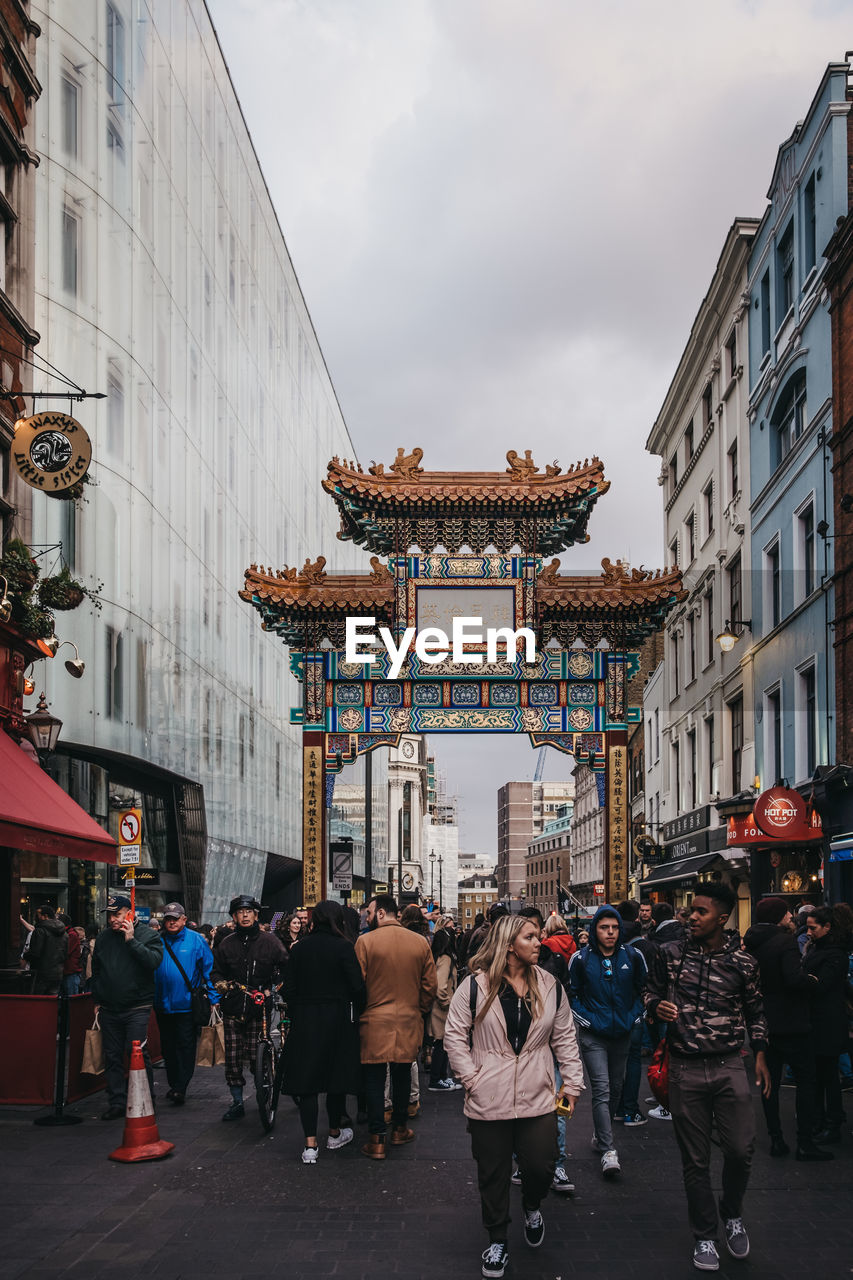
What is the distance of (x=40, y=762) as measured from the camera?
17531mm

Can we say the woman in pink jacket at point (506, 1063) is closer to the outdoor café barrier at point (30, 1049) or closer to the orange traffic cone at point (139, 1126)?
the orange traffic cone at point (139, 1126)

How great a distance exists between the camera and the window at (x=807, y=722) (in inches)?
914

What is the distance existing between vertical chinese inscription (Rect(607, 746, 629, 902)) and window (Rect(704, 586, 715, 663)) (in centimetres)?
946

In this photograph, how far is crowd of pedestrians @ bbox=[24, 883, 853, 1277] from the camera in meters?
6.86

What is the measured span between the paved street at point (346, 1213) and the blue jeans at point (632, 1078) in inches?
22.1

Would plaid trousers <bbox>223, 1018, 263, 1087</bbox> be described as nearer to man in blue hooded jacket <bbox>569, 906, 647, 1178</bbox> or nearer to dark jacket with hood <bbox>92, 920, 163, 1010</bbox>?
dark jacket with hood <bbox>92, 920, 163, 1010</bbox>

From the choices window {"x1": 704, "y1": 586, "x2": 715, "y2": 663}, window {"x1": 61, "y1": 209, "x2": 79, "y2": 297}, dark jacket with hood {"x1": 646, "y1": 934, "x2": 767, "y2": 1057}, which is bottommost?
dark jacket with hood {"x1": 646, "y1": 934, "x2": 767, "y2": 1057}

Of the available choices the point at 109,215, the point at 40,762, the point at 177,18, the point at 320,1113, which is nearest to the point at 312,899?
the point at 40,762

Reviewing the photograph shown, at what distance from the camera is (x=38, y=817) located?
1381 cm

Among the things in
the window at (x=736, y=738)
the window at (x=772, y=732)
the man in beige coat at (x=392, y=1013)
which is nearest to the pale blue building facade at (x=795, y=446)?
the window at (x=772, y=732)

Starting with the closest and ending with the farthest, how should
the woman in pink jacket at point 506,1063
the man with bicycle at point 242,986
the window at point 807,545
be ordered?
the woman in pink jacket at point 506,1063
the man with bicycle at point 242,986
the window at point 807,545

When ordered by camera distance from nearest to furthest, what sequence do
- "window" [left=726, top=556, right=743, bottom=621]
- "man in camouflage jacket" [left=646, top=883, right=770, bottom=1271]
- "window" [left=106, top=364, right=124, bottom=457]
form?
"man in camouflage jacket" [left=646, top=883, right=770, bottom=1271] → "window" [left=106, top=364, right=124, bottom=457] → "window" [left=726, top=556, right=743, bottom=621]

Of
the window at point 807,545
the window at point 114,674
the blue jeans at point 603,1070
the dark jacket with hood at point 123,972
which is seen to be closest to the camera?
the blue jeans at point 603,1070

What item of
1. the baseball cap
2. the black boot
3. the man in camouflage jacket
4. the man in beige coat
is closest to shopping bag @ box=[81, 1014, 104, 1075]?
the baseball cap
